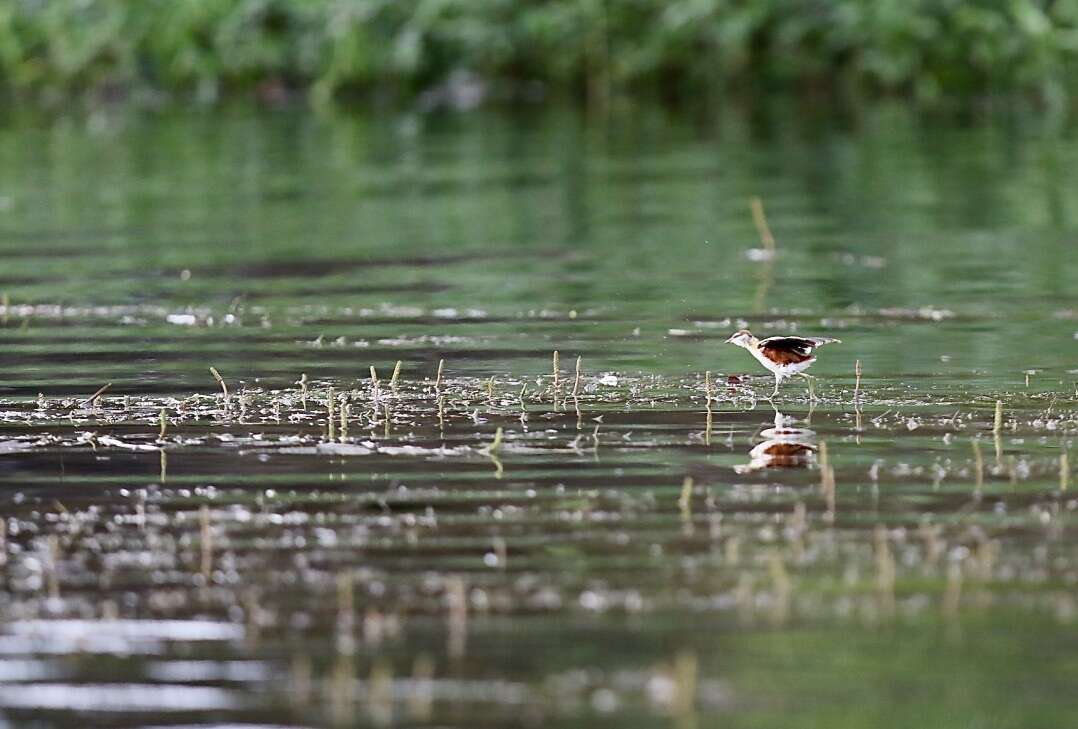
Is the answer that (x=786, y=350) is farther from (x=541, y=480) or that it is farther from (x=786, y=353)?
(x=541, y=480)

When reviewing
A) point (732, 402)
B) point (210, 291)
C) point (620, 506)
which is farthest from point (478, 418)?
point (210, 291)

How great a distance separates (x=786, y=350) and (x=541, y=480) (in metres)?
1.58

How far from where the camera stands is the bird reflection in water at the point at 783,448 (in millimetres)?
6672

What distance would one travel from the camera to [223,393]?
8.10 meters

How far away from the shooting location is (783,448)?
6.94 metres

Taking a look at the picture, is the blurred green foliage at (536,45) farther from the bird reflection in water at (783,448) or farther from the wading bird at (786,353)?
the bird reflection in water at (783,448)

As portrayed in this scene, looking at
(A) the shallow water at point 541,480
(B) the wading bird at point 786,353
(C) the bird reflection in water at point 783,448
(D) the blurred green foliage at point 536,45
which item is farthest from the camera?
(D) the blurred green foliage at point 536,45

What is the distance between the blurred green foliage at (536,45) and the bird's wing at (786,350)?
1928cm

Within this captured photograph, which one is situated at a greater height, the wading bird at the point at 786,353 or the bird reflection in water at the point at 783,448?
the wading bird at the point at 786,353

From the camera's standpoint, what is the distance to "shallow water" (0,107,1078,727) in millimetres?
4758

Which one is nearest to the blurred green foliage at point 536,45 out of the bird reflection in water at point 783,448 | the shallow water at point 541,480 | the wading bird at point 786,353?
the shallow water at point 541,480

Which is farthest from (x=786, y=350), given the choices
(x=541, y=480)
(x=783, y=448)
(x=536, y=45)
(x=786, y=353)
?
(x=536, y=45)

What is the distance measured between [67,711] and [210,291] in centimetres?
737

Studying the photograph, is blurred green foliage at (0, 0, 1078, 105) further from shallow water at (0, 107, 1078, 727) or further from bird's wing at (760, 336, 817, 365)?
bird's wing at (760, 336, 817, 365)
